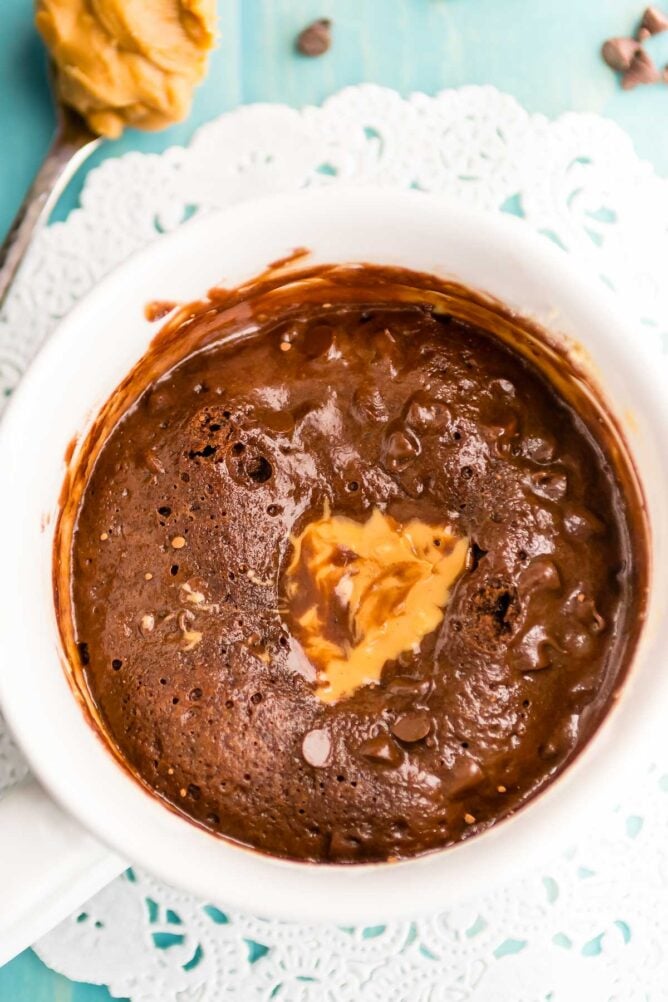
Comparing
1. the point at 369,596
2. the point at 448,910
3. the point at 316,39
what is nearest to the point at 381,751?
the point at 369,596

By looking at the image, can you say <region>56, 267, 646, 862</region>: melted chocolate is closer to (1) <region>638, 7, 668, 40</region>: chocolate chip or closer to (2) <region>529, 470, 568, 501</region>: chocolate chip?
(2) <region>529, 470, 568, 501</region>: chocolate chip

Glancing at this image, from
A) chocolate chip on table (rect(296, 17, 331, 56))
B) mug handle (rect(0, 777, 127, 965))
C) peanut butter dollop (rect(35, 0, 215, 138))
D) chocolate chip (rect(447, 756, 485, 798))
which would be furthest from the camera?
chocolate chip on table (rect(296, 17, 331, 56))

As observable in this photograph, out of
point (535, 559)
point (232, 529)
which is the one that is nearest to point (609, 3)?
point (535, 559)

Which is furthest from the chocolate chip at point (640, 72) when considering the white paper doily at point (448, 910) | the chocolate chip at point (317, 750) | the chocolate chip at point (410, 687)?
the chocolate chip at point (317, 750)

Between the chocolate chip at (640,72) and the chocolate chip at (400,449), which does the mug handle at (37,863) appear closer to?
the chocolate chip at (400,449)

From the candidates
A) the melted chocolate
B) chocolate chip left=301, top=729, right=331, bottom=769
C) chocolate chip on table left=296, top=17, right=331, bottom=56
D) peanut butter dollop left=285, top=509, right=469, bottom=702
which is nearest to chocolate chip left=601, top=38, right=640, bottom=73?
chocolate chip on table left=296, top=17, right=331, bottom=56

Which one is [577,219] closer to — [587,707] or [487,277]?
[487,277]
